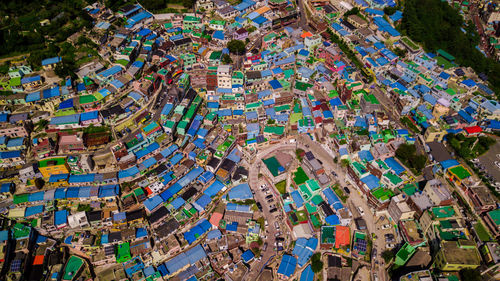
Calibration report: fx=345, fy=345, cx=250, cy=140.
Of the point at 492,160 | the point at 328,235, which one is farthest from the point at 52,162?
the point at 492,160

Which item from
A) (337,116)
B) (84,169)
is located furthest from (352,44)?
(84,169)

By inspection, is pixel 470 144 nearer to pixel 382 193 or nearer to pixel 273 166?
pixel 382 193

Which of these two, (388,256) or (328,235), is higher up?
(388,256)

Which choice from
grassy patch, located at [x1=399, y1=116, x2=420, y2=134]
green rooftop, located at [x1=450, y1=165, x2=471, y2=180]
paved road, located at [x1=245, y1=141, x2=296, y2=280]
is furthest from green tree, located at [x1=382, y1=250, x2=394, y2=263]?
grassy patch, located at [x1=399, y1=116, x2=420, y2=134]

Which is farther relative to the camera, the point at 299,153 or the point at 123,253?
the point at 299,153

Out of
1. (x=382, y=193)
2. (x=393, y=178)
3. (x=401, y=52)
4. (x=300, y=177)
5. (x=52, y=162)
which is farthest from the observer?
(x=401, y=52)

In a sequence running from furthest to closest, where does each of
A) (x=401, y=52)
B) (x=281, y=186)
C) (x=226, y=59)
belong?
(x=401, y=52)
(x=226, y=59)
(x=281, y=186)

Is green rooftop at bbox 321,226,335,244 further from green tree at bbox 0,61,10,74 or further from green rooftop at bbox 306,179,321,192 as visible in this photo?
green tree at bbox 0,61,10,74

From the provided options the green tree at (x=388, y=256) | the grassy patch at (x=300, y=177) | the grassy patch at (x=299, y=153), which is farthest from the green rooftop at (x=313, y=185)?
the green tree at (x=388, y=256)

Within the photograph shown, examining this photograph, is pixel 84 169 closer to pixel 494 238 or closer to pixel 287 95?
pixel 287 95
